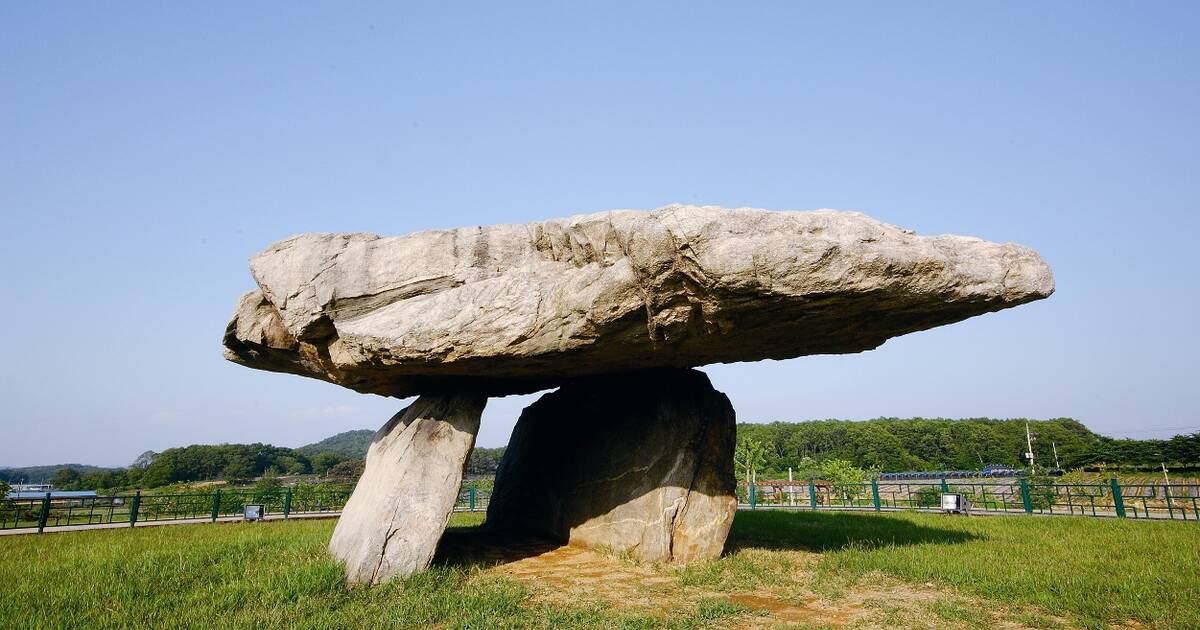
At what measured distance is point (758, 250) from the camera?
6.79 metres

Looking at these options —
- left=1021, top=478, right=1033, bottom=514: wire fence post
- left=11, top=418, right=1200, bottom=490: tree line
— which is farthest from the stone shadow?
left=11, top=418, right=1200, bottom=490: tree line

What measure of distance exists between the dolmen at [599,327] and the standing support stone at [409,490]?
3cm

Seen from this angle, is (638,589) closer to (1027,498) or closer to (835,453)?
(1027,498)

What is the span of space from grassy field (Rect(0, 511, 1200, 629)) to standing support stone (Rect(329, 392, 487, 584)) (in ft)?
1.21

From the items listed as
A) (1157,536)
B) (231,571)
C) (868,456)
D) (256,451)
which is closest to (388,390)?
(231,571)

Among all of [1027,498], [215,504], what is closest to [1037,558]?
[1027,498]

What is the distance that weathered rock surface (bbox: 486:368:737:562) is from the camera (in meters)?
Answer: 9.91

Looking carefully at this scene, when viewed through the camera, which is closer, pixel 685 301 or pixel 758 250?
pixel 758 250

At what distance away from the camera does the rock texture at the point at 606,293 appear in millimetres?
6938

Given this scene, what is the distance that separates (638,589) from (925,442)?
75957 millimetres

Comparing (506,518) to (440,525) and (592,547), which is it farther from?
(440,525)

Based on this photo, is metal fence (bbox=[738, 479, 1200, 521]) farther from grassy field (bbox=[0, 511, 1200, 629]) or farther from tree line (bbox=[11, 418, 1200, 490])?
tree line (bbox=[11, 418, 1200, 490])

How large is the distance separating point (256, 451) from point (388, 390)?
7693cm

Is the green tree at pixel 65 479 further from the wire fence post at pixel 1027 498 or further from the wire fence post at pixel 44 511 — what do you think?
the wire fence post at pixel 1027 498
